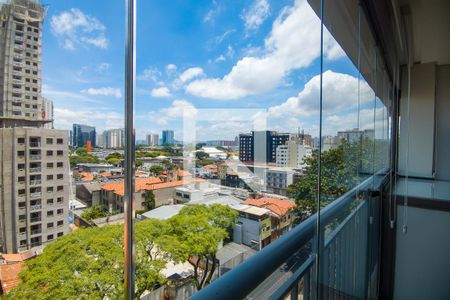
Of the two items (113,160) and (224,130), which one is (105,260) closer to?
(113,160)

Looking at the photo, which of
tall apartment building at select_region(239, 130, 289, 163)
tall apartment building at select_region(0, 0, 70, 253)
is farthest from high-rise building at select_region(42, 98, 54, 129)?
tall apartment building at select_region(239, 130, 289, 163)

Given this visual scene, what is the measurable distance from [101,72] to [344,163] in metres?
1.63

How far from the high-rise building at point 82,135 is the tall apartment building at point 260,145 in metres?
0.53

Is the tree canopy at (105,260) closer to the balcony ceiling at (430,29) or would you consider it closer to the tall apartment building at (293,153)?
the tall apartment building at (293,153)

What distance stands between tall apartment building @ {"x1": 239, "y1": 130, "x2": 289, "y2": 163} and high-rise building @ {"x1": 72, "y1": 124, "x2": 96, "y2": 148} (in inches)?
20.8

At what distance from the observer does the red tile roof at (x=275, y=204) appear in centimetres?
91

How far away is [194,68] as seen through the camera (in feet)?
2.21

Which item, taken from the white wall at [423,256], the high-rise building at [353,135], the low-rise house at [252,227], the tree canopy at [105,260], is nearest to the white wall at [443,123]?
the white wall at [423,256]

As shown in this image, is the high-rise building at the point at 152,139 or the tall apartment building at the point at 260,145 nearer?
the high-rise building at the point at 152,139

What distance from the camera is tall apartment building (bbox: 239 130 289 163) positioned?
897 millimetres

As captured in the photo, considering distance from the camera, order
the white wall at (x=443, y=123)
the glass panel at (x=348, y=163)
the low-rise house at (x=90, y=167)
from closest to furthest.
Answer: the low-rise house at (x=90, y=167) < the glass panel at (x=348, y=163) < the white wall at (x=443, y=123)

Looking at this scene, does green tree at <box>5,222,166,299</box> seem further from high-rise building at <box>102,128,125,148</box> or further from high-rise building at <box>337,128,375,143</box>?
high-rise building at <box>337,128,375,143</box>

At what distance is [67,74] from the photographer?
15.2 inches

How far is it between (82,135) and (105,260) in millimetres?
226
